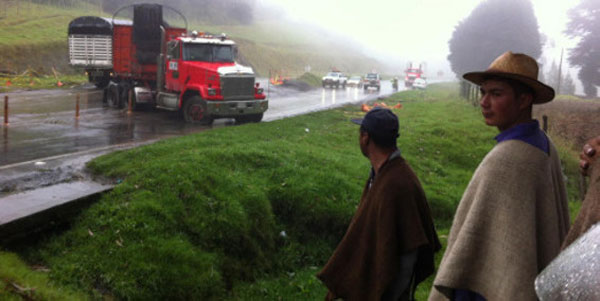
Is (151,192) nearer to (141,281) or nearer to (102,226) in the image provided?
(102,226)

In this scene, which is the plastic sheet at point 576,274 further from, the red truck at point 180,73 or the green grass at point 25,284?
the red truck at point 180,73

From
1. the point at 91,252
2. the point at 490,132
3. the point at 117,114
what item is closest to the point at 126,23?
the point at 117,114

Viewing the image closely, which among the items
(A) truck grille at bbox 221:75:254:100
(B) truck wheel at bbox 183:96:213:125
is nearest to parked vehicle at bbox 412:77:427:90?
(A) truck grille at bbox 221:75:254:100

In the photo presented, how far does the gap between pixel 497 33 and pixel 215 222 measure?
205ft

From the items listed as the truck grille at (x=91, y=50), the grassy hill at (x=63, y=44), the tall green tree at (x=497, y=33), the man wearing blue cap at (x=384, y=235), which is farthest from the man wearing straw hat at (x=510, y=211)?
the tall green tree at (x=497, y=33)

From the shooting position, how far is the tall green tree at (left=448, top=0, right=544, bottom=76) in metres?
61.5

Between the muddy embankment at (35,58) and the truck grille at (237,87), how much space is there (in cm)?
2080

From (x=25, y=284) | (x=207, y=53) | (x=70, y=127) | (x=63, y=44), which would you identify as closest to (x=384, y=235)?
(x=25, y=284)

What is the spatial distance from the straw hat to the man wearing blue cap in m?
0.68

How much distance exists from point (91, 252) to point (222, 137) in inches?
288

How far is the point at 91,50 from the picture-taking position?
2338 centimetres

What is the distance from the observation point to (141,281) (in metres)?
5.16

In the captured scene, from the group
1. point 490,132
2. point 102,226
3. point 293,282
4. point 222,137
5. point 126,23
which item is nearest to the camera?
point 102,226

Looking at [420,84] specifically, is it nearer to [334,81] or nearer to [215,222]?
[334,81]
